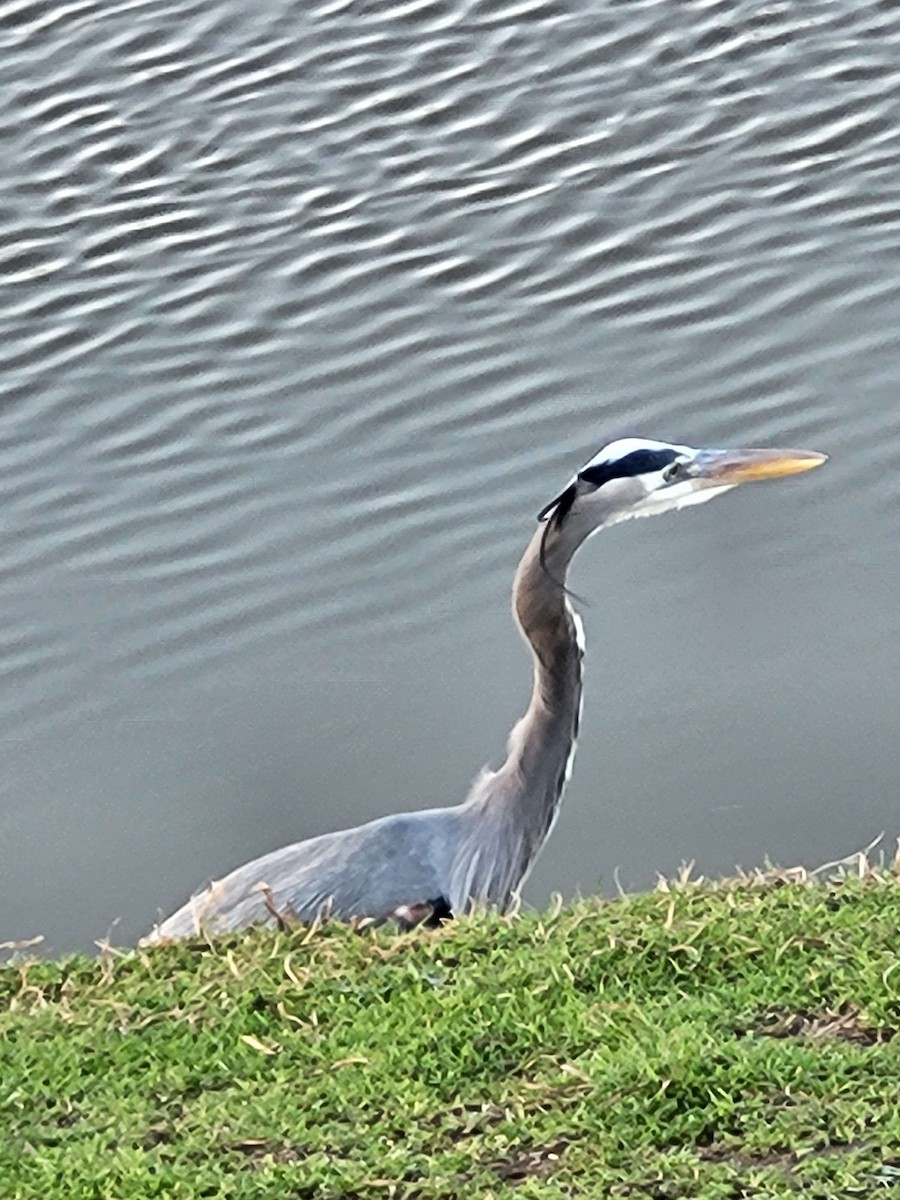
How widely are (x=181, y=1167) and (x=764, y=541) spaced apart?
466 centimetres

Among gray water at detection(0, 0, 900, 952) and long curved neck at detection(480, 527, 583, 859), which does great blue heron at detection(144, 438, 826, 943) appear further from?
gray water at detection(0, 0, 900, 952)

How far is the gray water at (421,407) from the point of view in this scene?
23.7 feet

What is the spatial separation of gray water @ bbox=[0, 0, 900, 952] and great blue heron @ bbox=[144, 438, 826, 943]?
345mm

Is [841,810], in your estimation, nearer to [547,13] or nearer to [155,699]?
[155,699]

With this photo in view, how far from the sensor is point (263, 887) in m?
5.25

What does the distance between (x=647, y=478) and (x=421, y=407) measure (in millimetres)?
2671

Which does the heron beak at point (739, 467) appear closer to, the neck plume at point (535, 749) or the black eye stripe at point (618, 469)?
the black eye stripe at point (618, 469)

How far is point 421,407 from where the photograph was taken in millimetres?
8805

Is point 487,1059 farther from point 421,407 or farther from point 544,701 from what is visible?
point 421,407

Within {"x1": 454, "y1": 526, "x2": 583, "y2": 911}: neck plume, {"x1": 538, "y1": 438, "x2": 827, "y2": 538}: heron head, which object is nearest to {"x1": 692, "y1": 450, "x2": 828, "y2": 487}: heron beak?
{"x1": 538, "y1": 438, "x2": 827, "y2": 538}: heron head

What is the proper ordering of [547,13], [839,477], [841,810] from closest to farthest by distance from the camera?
1. [841,810]
2. [839,477]
3. [547,13]

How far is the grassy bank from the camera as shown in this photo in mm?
3648

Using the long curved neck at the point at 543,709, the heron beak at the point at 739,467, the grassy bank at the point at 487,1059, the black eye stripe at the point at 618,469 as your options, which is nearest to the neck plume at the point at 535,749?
the long curved neck at the point at 543,709

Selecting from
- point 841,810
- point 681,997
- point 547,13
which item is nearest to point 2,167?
point 547,13
